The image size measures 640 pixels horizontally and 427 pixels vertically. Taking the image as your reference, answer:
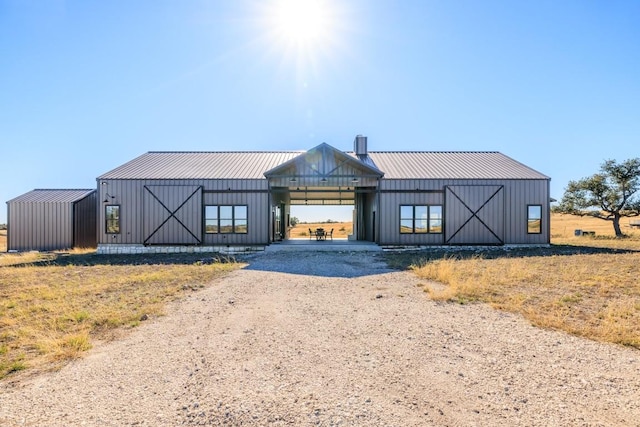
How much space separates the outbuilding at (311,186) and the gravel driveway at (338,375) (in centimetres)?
1269

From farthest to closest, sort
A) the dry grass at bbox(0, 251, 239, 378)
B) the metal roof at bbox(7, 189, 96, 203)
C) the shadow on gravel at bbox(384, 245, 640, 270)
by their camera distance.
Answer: the metal roof at bbox(7, 189, 96, 203) < the shadow on gravel at bbox(384, 245, 640, 270) < the dry grass at bbox(0, 251, 239, 378)

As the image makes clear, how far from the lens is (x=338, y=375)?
4.25 metres

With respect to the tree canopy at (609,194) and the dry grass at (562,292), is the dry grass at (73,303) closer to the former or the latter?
the dry grass at (562,292)

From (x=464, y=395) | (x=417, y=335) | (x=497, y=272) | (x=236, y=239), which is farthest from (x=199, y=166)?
(x=464, y=395)

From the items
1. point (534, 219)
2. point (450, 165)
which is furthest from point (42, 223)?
point (534, 219)

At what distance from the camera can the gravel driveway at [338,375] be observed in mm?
3438

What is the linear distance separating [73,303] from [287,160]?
14932 mm

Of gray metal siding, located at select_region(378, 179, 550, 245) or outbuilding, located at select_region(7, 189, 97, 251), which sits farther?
outbuilding, located at select_region(7, 189, 97, 251)

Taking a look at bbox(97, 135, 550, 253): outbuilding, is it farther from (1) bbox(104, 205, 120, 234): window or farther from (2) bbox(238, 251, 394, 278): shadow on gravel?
(2) bbox(238, 251, 394, 278): shadow on gravel

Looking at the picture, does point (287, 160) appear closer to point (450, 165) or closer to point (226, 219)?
point (226, 219)

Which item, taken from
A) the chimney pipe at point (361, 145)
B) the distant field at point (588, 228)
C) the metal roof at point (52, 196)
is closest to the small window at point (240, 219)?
the chimney pipe at point (361, 145)

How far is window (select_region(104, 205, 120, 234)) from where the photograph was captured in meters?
19.6

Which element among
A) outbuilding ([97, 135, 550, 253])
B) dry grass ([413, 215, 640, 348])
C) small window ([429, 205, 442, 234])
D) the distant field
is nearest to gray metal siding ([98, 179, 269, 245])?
outbuilding ([97, 135, 550, 253])

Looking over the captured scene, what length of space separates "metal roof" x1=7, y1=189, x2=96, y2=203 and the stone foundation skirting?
17.1ft
